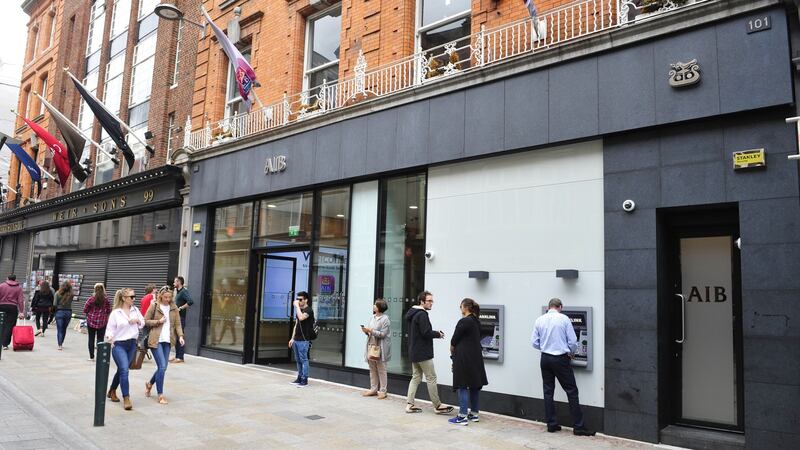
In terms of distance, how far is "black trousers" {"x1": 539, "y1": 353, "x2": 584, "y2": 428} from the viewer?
23.7 feet

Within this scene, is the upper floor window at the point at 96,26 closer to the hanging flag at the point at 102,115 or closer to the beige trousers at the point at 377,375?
the hanging flag at the point at 102,115

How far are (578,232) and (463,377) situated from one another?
104 inches

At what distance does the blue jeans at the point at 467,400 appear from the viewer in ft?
25.6

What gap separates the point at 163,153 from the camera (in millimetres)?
18281

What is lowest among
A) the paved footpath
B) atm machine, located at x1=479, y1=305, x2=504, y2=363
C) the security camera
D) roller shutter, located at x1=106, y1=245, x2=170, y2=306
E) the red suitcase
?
the paved footpath

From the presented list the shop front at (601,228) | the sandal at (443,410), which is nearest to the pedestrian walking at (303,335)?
the shop front at (601,228)

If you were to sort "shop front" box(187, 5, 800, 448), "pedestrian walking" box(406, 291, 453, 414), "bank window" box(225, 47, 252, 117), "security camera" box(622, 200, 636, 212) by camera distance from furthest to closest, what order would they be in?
"bank window" box(225, 47, 252, 117) < "pedestrian walking" box(406, 291, 453, 414) < "security camera" box(622, 200, 636, 212) < "shop front" box(187, 5, 800, 448)

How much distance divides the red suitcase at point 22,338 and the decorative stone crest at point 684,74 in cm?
1553

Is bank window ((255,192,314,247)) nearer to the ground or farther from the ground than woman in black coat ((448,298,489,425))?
farther from the ground

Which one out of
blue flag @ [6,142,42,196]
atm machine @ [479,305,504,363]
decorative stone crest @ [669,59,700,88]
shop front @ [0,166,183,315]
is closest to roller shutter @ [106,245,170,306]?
shop front @ [0,166,183,315]

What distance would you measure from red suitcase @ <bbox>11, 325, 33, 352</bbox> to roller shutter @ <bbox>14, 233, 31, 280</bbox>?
1529 centimetres

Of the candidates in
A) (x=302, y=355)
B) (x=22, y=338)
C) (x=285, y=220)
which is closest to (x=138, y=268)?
(x=22, y=338)

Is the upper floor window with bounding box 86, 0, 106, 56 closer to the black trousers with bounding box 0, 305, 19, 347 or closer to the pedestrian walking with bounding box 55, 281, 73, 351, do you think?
the pedestrian walking with bounding box 55, 281, 73, 351

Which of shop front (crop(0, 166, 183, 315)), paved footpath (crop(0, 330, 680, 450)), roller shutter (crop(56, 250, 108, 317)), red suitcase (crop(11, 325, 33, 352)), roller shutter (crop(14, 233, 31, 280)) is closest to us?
paved footpath (crop(0, 330, 680, 450))
